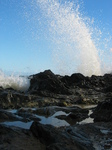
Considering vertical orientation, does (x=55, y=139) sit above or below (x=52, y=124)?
above

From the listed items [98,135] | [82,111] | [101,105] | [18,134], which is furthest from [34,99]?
[18,134]

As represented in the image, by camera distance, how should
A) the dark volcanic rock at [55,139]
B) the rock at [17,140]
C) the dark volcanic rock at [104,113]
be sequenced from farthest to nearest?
the dark volcanic rock at [104,113] → the dark volcanic rock at [55,139] → the rock at [17,140]

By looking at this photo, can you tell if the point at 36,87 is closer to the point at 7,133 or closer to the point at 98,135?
the point at 98,135

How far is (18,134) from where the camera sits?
5055 mm

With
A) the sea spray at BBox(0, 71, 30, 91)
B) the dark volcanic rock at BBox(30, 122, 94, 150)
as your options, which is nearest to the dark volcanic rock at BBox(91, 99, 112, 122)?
the dark volcanic rock at BBox(30, 122, 94, 150)

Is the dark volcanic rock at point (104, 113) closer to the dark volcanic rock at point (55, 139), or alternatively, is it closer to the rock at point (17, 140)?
the dark volcanic rock at point (55, 139)

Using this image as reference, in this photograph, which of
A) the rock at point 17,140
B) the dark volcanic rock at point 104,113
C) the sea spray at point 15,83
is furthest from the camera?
the sea spray at point 15,83

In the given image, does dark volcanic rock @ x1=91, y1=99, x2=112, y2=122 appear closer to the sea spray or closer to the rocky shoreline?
the rocky shoreline

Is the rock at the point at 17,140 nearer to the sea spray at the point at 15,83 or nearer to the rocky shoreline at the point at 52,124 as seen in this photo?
the rocky shoreline at the point at 52,124

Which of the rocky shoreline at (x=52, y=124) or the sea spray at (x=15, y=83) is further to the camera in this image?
the sea spray at (x=15, y=83)

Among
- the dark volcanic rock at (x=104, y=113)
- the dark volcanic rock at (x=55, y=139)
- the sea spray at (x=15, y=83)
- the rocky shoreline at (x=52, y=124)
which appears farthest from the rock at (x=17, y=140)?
the sea spray at (x=15, y=83)

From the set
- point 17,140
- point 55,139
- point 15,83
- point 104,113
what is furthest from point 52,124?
point 15,83

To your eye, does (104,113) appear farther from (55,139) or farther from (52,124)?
(55,139)

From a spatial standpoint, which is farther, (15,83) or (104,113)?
(15,83)
